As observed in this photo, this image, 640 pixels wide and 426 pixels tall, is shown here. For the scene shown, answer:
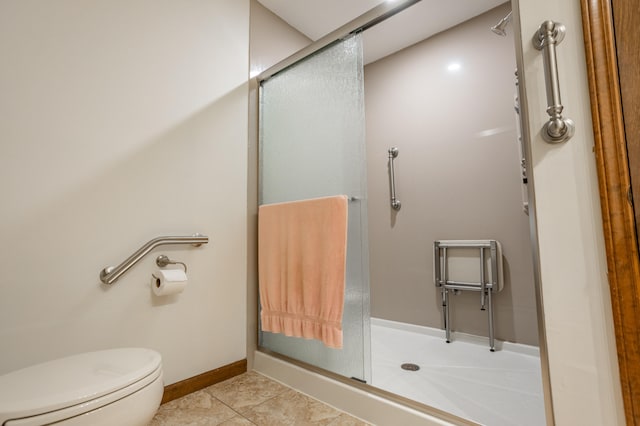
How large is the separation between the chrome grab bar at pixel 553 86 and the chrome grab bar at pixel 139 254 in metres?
1.44

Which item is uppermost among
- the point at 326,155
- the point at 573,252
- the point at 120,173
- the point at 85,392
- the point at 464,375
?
the point at 326,155

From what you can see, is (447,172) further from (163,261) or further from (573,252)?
(163,261)

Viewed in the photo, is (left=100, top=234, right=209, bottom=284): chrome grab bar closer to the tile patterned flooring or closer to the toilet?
the toilet

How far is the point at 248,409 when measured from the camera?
1.34 meters

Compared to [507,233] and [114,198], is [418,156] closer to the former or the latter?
[507,233]

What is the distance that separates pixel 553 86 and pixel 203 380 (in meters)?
1.82

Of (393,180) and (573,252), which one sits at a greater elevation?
(393,180)

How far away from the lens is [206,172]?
164 centimetres

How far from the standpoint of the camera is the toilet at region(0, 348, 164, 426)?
683 mm

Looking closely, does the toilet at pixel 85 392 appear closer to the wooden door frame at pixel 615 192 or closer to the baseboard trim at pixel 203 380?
the baseboard trim at pixel 203 380

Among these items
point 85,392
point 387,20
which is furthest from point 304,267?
point 387,20

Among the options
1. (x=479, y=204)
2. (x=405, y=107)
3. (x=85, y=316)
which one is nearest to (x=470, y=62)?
(x=405, y=107)

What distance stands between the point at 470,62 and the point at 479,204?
3.36 ft

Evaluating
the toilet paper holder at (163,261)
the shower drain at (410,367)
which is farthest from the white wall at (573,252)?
the toilet paper holder at (163,261)
